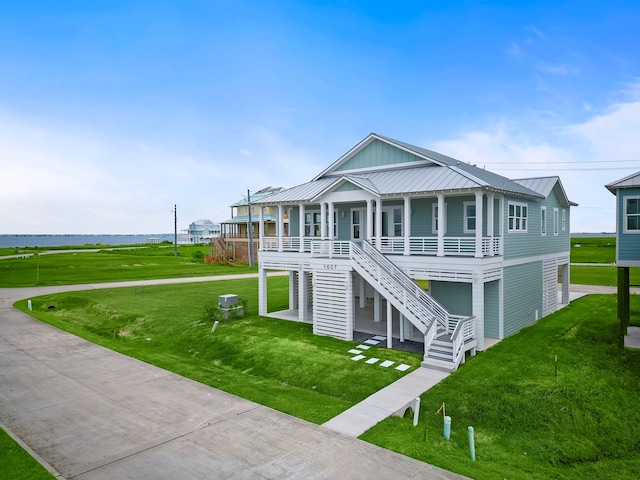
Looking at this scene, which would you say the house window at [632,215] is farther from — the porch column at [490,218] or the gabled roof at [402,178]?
the porch column at [490,218]

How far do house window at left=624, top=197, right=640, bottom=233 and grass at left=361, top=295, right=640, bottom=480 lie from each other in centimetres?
440

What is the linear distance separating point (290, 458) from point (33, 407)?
24.6 ft

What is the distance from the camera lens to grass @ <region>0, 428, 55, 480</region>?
7.88 m

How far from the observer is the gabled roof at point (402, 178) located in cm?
1717

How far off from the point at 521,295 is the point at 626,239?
5232 mm

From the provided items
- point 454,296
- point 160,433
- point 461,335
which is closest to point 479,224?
point 454,296

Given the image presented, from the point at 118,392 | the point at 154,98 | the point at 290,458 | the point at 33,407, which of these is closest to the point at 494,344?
the point at 290,458

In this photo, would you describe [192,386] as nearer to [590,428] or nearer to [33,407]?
[33,407]

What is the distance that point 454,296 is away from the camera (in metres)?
18.7

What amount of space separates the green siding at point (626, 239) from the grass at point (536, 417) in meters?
3.41

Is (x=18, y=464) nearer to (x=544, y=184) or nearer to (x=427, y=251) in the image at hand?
(x=427, y=251)

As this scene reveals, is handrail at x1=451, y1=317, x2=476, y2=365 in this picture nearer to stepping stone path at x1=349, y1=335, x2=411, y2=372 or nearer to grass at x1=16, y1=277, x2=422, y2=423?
grass at x1=16, y1=277, x2=422, y2=423

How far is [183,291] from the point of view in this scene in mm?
33156

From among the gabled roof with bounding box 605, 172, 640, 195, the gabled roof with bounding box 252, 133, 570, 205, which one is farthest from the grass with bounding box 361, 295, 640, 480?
the gabled roof with bounding box 252, 133, 570, 205
